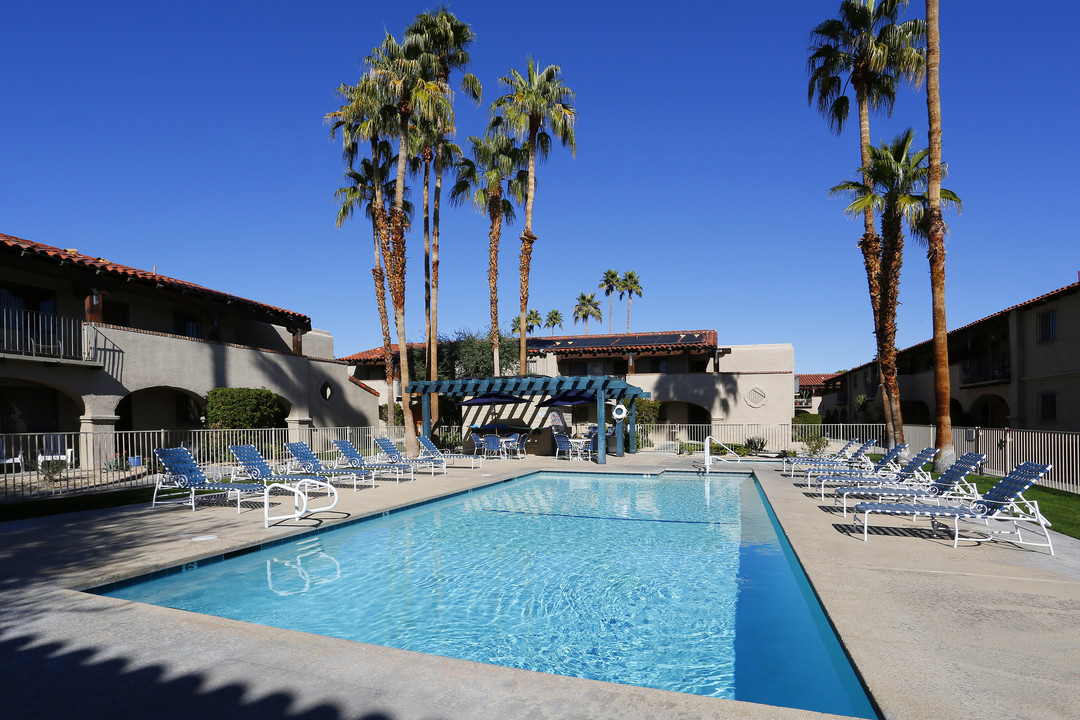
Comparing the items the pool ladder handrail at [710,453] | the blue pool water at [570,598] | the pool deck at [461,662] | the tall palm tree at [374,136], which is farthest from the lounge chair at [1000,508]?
the tall palm tree at [374,136]

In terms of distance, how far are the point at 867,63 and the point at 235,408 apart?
24239 mm

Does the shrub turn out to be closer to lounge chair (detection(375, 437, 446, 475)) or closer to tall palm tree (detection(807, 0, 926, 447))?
lounge chair (detection(375, 437, 446, 475))

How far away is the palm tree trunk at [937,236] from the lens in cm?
1642

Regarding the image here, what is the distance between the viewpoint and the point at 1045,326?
2336 centimetres

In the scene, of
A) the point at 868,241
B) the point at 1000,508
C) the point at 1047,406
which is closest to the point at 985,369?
the point at 1047,406

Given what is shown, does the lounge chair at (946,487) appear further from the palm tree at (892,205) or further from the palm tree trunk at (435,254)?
the palm tree trunk at (435,254)

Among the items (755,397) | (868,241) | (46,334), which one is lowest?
(755,397)

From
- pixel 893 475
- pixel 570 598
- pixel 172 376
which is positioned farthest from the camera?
pixel 172 376

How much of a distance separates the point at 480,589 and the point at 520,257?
849 inches

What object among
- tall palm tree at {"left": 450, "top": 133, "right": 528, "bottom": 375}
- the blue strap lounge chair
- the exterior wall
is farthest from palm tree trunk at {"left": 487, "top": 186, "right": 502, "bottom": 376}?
the blue strap lounge chair

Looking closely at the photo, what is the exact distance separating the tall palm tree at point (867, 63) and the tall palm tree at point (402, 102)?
45.9 feet

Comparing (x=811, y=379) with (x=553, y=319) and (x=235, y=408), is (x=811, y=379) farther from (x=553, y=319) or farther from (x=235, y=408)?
(x=235, y=408)

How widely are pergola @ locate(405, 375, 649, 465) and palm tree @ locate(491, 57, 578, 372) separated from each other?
346 centimetres

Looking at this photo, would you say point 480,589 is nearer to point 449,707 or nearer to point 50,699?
point 449,707
